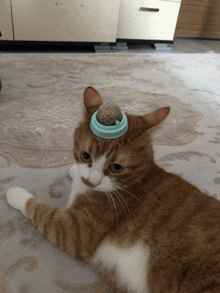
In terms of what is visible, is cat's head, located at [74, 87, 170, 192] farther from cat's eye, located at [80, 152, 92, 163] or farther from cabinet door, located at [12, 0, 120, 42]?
cabinet door, located at [12, 0, 120, 42]

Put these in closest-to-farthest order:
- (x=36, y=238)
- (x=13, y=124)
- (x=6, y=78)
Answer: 1. (x=36, y=238)
2. (x=13, y=124)
3. (x=6, y=78)

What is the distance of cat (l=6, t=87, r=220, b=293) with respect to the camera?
62 cm

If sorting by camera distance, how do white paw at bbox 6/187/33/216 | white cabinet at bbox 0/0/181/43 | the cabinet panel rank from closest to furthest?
white paw at bbox 6/187/33/216 → white cabinet at bbox 0/0/181/43 → the cabinet panel

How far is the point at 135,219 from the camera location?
711mm

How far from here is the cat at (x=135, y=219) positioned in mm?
619

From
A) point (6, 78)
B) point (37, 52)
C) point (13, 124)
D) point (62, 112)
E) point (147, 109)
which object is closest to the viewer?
point (13, 124)

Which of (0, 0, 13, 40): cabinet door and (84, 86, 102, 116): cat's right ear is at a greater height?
(84, 86, 102, 116): cat's right ear

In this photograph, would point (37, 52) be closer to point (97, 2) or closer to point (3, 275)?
point (97, 2)

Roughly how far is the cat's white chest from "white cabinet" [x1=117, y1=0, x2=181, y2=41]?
2718mm

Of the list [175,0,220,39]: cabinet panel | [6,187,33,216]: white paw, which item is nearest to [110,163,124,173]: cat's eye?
[6,187,33,216]: white paw

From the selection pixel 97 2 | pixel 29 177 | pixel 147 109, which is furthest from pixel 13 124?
pixel 97 2

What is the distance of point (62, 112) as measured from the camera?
153 centimetres

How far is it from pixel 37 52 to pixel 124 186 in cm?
223

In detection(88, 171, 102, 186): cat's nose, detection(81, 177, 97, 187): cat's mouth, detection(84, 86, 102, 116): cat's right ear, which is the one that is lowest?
detection(81, 177, 97, 187): cat's mouth
